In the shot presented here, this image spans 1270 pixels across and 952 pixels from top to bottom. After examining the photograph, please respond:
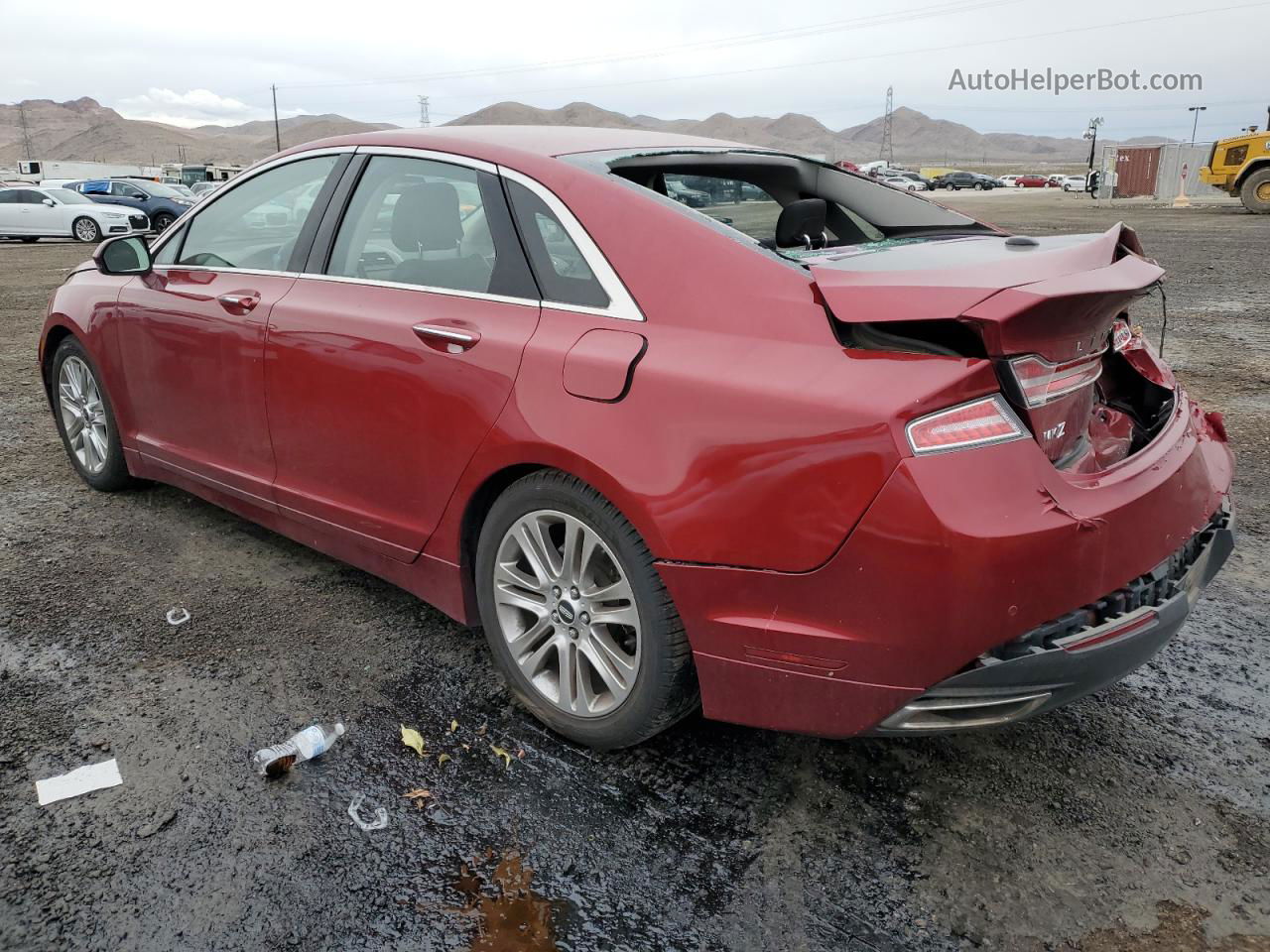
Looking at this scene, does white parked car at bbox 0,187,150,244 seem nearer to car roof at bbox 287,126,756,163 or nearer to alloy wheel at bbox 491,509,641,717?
car roof at bbox 287,126,756,163

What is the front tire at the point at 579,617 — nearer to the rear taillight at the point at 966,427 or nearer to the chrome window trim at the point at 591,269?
the chrome window trim at the point at 591,269

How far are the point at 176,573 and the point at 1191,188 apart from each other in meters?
47.6

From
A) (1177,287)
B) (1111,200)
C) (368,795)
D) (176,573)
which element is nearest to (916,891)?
(368,795)

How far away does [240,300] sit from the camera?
3508 millimetres

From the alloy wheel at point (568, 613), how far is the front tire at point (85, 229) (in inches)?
986

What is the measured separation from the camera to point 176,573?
12.7ft

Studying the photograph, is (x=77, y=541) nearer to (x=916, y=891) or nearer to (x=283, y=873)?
(x=283, y=873)

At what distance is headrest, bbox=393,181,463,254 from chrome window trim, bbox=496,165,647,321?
34 centimetres

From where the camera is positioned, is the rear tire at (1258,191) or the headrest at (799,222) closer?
the headrest at (799,222)

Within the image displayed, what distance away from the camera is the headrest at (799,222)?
322 centimetres

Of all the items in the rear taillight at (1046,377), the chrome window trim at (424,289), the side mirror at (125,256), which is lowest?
the rear taillight at (1046,377)

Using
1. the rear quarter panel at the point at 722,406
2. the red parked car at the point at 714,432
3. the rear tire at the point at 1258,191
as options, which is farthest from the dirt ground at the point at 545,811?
the rear tire at the point at 1258,191

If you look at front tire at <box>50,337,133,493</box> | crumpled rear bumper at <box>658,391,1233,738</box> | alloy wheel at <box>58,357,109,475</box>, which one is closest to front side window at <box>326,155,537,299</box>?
crumpled rear bumper at <box>658,391,1233,738</box>

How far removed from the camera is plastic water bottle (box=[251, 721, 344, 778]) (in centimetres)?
256
